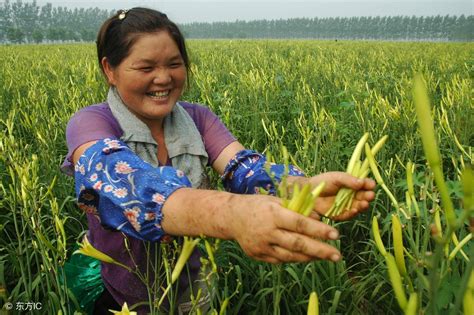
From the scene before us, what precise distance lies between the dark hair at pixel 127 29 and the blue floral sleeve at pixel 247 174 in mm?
430

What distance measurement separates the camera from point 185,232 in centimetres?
77

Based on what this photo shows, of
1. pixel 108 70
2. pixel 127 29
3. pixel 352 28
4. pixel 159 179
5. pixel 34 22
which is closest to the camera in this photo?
pixel 159 179

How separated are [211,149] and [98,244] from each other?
20.8 inches

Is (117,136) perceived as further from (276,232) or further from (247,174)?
(276,232)

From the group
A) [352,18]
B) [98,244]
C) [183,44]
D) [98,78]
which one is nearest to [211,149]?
[183,44]

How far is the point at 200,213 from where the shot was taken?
2.36 feet

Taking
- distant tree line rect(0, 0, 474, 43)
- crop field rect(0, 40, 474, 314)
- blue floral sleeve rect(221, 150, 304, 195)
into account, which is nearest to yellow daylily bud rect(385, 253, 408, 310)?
crop field rect(0, 40, 474, 314)

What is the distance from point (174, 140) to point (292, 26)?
116709 millimetres

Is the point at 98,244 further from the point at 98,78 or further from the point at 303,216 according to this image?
the point at 98,78

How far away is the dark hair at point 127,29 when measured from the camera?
4.33 ft

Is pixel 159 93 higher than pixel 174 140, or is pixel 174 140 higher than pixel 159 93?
pixel 159 93

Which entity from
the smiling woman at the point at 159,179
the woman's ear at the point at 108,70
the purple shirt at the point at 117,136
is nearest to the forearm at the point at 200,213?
the smiling woman at the point at 159,179

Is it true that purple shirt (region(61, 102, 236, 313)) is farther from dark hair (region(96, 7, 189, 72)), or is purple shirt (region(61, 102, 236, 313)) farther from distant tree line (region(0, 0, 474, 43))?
distant tree line (region(0, 0, 474, 43))

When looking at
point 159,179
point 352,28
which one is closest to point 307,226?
point 159,179
